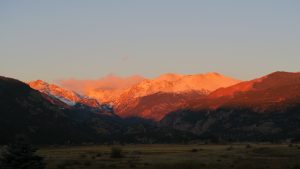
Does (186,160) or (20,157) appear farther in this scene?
(186,160)

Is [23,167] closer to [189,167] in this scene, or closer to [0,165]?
[0,165]

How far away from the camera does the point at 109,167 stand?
243ft

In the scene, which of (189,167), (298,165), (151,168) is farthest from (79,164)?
(298,165)

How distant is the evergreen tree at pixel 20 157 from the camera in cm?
4412

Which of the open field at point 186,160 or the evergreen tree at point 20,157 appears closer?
the evergreen tree at point 20,157

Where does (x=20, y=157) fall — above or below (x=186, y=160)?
below

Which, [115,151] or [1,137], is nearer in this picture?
[115,151]

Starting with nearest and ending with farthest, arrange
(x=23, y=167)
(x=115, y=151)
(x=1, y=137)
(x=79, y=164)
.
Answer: (x=23, y=167)
(x=79, y=164)
(x=115, y=151)
(x=1, y=137)

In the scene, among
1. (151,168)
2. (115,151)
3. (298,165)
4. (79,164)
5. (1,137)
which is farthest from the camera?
(1,137)

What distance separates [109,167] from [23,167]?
100 ft

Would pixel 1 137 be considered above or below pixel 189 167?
above

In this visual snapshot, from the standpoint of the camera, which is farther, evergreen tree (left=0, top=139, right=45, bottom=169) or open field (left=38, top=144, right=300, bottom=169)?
open field (left=38, top=144, right=300, bottom=169)

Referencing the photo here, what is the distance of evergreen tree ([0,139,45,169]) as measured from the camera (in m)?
44.1

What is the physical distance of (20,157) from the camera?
44.0 meters
